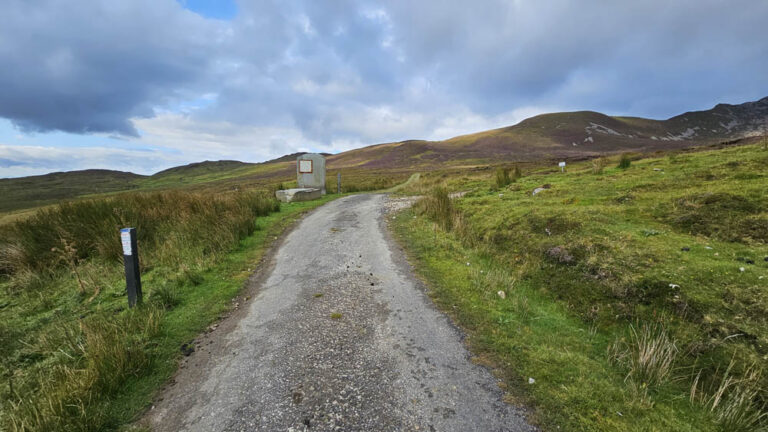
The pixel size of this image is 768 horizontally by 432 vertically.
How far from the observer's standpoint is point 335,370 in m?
3.54

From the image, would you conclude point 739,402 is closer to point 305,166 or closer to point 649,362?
point 649,362

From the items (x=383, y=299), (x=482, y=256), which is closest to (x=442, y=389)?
(x=383, y=299)

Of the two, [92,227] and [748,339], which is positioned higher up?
[92,227]

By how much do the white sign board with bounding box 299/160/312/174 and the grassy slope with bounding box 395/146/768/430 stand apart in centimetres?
1391

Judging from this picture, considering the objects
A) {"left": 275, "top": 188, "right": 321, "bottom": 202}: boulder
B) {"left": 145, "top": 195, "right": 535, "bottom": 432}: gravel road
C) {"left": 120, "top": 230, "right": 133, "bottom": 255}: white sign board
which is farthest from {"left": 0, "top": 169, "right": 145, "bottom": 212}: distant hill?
{"left": 145, "top": 195, "right": 535, "bottom": 432}: gravel road

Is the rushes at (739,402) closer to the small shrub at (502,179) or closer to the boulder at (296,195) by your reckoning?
the small shrub at (502,179)

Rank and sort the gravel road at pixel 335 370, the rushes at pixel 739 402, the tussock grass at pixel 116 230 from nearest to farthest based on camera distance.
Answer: the rushes at pixel 739 402 < the gravel road at pixel 335 370 < the tussock grass at pixel 116 230

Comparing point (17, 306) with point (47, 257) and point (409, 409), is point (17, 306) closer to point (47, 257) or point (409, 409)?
point (47, 257)

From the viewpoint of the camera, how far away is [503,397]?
10.2 ft

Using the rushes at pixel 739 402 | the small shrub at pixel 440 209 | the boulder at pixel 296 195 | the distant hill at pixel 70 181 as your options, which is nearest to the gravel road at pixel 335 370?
the rushes at pixel 739 402

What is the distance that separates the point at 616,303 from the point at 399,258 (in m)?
4.33

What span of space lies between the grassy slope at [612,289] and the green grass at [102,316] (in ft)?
13.5

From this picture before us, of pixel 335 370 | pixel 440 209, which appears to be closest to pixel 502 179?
pixel 440 209

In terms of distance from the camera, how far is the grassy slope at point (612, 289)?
309 cm
